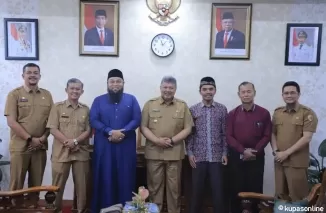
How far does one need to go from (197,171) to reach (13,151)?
1839 millimetres

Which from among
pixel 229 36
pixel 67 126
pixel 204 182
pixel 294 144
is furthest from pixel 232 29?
pixel 67 126

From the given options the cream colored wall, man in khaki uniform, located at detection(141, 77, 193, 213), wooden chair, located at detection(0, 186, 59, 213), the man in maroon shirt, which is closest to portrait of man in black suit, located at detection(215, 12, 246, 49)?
the cream colored wall

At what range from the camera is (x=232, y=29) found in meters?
4.32

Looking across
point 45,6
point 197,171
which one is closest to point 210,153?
point 197,171

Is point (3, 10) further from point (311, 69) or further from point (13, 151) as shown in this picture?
point (311, 69)

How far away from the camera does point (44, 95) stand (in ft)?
11.6

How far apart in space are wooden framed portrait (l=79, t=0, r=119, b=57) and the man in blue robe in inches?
41.4

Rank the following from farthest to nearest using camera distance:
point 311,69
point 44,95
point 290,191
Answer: point 311,69 → point 44,95 → point 290,191

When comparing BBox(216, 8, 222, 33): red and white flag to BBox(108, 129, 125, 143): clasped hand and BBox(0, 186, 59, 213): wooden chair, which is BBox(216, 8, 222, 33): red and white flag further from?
BBox(0, 186, 59, 213): wooden chair

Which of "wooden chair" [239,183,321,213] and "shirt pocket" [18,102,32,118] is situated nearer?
"wooden chair" [239,183,321,213]

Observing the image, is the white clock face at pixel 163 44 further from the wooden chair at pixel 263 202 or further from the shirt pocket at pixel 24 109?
the wooden chair at pixel 263 202

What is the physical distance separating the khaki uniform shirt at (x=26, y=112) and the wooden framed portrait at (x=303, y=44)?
9.82 feet

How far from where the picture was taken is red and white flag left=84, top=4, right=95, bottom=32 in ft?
14.3

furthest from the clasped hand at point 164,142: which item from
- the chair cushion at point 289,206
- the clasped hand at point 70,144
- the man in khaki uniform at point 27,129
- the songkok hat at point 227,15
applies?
the songkok hat at point 227,15
